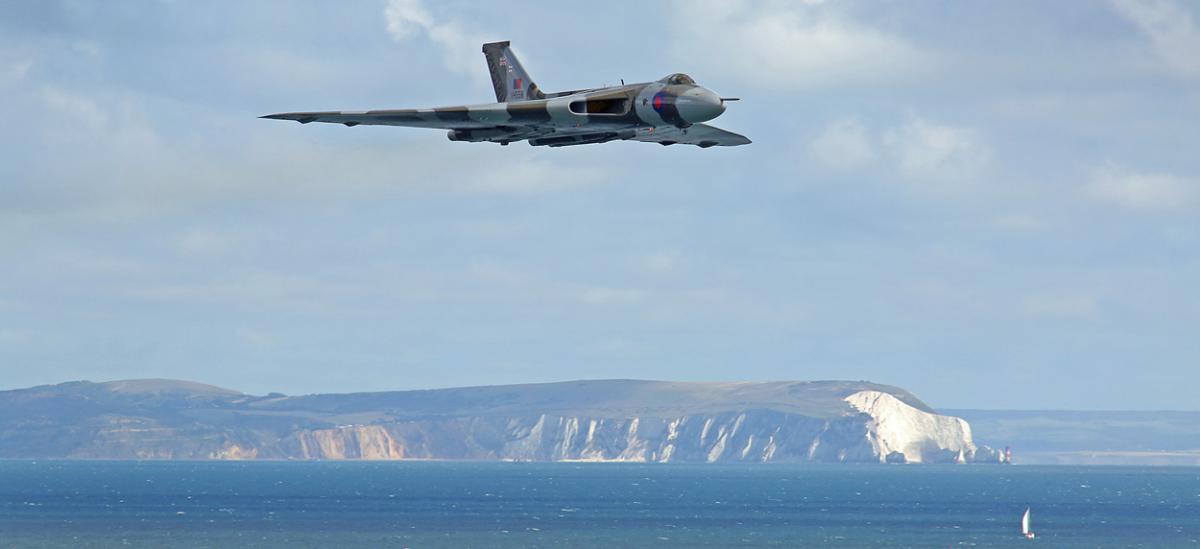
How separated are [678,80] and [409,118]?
50.1 ft

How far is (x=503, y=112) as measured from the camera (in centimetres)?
7925

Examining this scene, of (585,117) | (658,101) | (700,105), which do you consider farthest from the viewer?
(585,117)

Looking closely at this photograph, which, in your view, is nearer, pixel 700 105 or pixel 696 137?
pixel 700 105

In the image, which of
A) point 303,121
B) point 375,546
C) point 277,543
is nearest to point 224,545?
point 277,543

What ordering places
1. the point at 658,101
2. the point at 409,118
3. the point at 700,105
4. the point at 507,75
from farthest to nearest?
the point at 507,75, the point at 409,118, the point at 658,101, the point at 700,105

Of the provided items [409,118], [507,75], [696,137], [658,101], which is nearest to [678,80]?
[658,101]

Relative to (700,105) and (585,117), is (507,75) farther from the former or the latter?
(700,105)

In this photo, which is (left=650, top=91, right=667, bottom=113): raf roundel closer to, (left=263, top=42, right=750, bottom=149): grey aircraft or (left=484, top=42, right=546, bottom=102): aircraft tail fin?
(left=263, top=42, right=750, bottom=149): grey aircraft

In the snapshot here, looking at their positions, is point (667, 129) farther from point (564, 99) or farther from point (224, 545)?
point (224, 545)

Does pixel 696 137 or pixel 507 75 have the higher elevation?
pixel 507 75

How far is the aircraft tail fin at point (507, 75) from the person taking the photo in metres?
97.8

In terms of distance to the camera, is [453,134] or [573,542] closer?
[453,134]

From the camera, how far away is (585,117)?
76.8 meters

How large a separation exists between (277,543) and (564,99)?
408 feet
